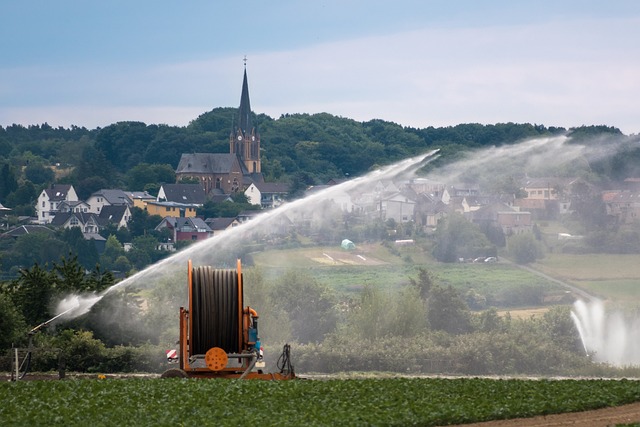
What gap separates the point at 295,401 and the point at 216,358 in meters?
3.21

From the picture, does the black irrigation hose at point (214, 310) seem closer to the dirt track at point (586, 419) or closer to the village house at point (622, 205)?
the dirt track at point (586, 419)

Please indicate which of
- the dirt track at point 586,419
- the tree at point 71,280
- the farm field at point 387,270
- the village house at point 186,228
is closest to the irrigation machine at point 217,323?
the dirt track at point 586,419

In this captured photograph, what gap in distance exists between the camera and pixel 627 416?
105ft

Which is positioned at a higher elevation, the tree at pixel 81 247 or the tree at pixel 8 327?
the tree at pixel 8 327

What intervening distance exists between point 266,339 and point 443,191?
3458 cm

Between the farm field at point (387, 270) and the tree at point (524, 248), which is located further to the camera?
the tree at point (524, 248)

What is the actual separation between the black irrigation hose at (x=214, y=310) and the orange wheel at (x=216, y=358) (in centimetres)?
20

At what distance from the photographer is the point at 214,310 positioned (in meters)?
34.7

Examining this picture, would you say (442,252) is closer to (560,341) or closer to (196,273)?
(560,341)

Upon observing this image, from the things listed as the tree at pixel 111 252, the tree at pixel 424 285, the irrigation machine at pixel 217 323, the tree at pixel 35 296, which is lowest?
the tree at pixel 111 252

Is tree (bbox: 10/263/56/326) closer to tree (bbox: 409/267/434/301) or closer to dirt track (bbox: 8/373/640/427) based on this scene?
tree (bbox: 409/267/434/301)

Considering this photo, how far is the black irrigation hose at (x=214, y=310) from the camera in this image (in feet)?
114

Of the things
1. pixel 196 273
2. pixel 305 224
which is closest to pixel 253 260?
pixel 305 224

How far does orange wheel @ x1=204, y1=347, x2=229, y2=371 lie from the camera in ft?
114
